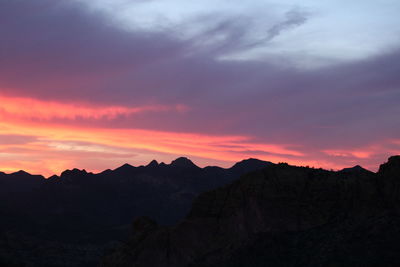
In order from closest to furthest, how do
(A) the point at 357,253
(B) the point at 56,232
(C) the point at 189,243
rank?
(A) the point at 357,253 < (C) the point at 189,243 < (B) the point at 56,232

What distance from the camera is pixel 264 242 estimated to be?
267 feet

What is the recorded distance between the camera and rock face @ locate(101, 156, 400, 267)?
242 ft

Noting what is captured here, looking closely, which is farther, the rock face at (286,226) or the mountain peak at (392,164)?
the mountain peak at (392,164)

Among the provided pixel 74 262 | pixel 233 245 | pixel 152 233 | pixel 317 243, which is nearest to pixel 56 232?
pixel 74 262

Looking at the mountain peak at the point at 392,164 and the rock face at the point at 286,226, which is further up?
the mountain peak at the point at 392,164

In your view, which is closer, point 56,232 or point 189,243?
point 189,243

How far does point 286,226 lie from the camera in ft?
271

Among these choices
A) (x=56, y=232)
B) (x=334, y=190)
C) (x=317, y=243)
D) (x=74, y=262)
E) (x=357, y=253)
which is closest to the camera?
(x=357, y=253)

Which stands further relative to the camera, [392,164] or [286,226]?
[286,226]

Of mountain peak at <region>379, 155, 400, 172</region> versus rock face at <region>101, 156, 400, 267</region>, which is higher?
mountain peak at <region>379, 155, 400, 172</region>

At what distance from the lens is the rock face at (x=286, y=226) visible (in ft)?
242

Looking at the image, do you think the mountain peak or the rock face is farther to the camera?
the mountain peak

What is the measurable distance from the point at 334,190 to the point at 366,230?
10166 mm

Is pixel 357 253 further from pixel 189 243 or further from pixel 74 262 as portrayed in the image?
pixel 74 262
